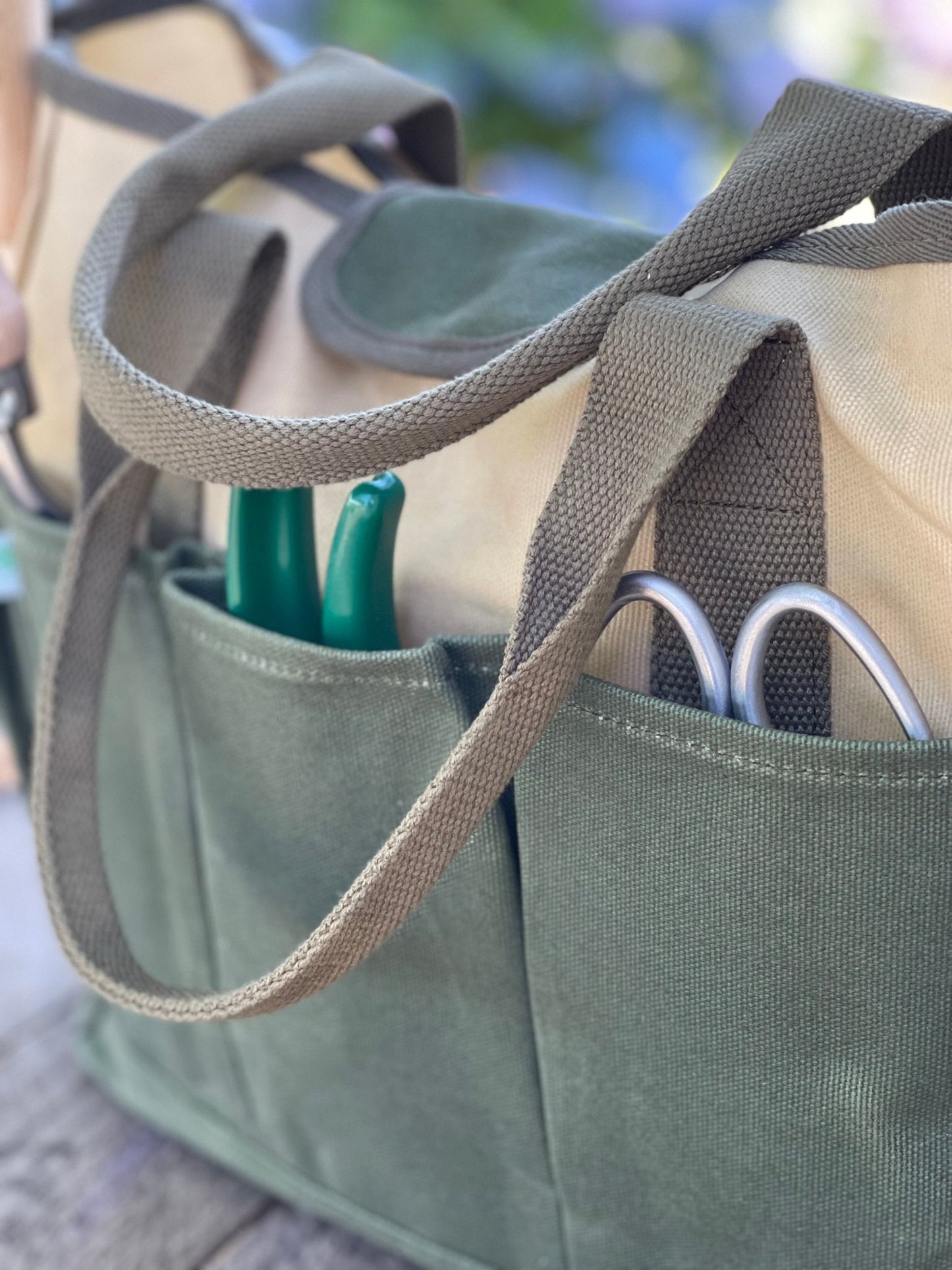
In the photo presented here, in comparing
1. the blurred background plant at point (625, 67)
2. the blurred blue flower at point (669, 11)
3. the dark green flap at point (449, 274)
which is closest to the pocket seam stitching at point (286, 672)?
the dark green flap at point (449, 274)

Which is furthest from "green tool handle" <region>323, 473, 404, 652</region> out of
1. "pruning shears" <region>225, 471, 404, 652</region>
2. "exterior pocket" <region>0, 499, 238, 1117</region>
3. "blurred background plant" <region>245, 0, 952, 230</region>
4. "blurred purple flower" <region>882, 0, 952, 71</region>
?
"blurred purple flower" <region>882, 0, 952, 71</region>

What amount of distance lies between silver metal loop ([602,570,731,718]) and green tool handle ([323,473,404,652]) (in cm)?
8

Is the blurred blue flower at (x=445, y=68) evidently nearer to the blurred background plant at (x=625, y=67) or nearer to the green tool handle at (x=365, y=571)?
the blurred background plant at (x=625, y=67)

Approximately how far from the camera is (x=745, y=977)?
34 cm

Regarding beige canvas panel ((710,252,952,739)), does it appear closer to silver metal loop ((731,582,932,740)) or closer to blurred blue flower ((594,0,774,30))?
silver metal loop ((731,582,932,740))

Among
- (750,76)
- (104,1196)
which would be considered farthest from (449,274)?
A: (750,76)

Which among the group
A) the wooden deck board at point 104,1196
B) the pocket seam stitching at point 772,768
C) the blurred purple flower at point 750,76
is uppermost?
Result: the pocket seam stitching at point 772,768

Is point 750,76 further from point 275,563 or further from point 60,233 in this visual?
point 275,563

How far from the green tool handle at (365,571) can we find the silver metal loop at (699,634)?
8 cm

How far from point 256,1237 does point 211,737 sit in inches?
8.8

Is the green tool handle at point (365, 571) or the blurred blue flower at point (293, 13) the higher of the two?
the blurred blue flower at point (293, 13)

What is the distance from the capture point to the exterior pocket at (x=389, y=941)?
0.38m

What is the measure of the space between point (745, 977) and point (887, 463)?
14cm

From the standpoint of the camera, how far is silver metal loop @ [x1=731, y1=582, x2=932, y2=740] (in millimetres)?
311
